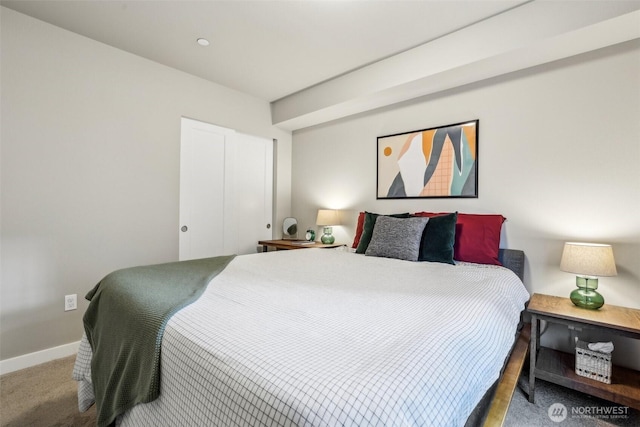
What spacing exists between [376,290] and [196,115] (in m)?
2.82

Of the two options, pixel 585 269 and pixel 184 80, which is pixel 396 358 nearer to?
pixel 585 269

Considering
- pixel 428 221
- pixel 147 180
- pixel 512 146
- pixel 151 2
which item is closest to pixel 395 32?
pixel 512 146

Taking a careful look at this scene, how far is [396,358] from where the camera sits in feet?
2.38

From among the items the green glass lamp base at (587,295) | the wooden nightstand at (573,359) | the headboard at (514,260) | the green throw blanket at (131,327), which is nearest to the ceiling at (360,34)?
the headboard at (514,260)

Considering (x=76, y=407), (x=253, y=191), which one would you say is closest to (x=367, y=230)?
(x=253, y=191)

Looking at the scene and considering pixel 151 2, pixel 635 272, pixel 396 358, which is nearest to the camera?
pixel 396 358

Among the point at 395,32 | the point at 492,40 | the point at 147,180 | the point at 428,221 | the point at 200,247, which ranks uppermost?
the point at 395,32

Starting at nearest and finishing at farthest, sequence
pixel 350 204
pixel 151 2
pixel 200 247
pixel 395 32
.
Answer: pixel 151 2 < pixel 395 32 < pixel 200 247 < pixel 350 204

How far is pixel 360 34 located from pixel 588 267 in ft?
7.59

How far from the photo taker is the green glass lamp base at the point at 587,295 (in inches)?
71.3

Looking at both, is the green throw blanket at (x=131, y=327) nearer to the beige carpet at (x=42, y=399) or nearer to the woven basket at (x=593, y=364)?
the beige carpet at (x=42, y=399)

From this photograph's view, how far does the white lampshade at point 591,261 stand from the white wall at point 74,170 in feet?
11.0

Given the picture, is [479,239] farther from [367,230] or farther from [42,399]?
[42,399]

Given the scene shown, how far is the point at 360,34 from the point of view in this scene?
2.38m
